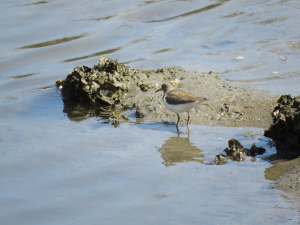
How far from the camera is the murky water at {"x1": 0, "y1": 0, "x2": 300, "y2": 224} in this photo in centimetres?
436

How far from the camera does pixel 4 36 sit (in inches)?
478

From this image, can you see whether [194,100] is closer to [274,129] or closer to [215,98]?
[215,98]

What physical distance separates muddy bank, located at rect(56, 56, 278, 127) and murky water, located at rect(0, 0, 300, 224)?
16.9 inches

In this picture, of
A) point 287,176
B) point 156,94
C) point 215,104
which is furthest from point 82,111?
point 287,176

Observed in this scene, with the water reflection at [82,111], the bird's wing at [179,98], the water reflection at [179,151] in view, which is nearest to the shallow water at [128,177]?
the water reflection at [179,151]

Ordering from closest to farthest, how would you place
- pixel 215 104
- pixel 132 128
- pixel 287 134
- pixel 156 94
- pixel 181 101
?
pixel 287 134 < pixel 181 101 < pixel 132 128 < pixel 215 104 < pixel 156 94

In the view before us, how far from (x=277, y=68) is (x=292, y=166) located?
4799mm

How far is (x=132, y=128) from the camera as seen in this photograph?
273 inches

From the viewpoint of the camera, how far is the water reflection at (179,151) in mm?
5607

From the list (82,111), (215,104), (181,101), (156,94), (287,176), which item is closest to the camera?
(287,176)

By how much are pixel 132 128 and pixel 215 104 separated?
1.95 m

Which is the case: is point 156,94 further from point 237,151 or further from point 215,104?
point 237,151

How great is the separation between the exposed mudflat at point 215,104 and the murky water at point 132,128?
1.23ft

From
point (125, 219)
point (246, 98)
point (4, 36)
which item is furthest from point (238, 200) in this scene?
point (4, 36)
